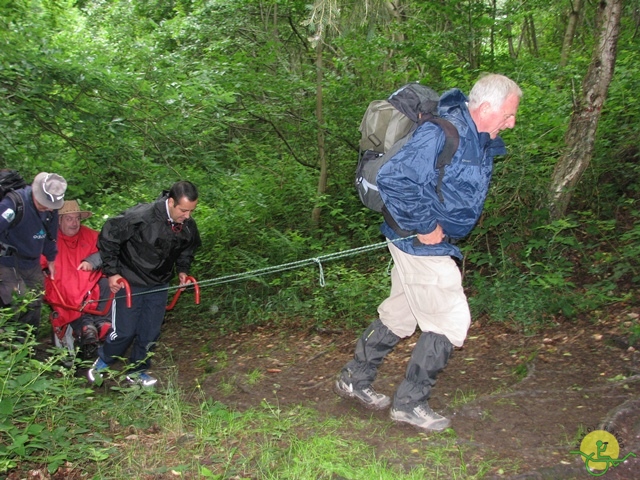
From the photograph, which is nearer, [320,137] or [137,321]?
[137,321]

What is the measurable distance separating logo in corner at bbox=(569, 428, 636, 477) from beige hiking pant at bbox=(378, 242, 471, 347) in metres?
0.89

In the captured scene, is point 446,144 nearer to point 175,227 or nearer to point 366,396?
point 366,396

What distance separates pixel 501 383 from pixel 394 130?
88.8 inches

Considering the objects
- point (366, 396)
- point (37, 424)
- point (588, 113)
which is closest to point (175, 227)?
point (37, 424)

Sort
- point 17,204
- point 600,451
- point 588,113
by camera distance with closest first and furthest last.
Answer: point 600,451, point 17,204, point 588,113

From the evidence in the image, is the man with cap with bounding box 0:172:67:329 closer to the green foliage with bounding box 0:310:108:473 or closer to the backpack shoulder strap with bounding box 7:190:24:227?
the backpack shoulder strap with bounding box 7:190:24:227

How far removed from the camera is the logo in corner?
304cm

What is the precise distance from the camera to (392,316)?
157 inches

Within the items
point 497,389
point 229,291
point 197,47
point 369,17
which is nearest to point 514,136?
point 369,17

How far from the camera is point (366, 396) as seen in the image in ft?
13.5

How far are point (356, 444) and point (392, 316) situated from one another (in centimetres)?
94

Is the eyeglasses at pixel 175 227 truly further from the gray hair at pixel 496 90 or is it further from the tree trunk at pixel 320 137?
the tree trunk at pixel 320 137

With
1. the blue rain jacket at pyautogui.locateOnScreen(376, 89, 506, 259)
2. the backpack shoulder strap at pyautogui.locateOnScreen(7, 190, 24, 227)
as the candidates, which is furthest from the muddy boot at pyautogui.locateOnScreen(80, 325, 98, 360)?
the blue rain jacket at pyautogui.locateOnScreen(376, 89, 506, 259)

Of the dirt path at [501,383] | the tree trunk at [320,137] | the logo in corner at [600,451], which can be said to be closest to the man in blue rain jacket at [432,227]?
the dirt path at [501,383]
